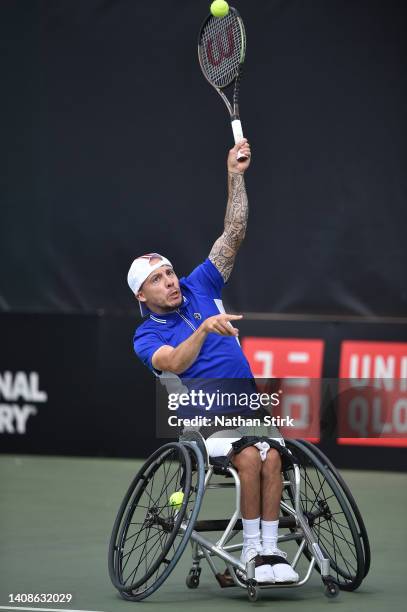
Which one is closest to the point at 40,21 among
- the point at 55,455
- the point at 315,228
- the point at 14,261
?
the point at 14,261

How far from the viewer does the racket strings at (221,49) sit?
6.14m

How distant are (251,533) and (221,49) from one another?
2453 mm

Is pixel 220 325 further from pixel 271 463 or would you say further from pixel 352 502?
pixel 352 502


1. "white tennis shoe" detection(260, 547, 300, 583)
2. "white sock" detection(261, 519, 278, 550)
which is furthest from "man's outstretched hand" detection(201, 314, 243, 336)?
"white tennis shoe" detection(260, 547, 300, 583)

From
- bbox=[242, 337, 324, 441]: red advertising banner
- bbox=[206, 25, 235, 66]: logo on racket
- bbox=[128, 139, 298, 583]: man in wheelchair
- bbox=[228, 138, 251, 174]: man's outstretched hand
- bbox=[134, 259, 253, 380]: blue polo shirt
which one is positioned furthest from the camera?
bbox=[242, 337, 324, 441]: red advertising banner

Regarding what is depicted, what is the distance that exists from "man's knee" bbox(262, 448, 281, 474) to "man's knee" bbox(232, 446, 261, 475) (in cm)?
3

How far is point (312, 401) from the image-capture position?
745cm

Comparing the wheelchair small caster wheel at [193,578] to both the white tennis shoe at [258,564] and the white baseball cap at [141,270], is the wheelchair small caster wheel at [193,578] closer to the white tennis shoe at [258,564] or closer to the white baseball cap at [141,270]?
the white tennis shoe at [258,564]

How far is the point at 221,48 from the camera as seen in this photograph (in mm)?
6242

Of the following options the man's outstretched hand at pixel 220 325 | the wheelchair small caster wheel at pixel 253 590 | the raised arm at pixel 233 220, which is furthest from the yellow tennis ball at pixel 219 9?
the wheelchair small caster wheel at pixel 253 590

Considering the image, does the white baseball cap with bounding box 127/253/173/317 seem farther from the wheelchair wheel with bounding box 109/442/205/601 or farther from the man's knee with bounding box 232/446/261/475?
the man's knee with bounding box 232/446/261/475

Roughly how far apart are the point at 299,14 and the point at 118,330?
8.38ft

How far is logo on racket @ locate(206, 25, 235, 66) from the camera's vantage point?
6.20 meters

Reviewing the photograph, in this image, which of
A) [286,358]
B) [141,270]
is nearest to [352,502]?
[141,270]
